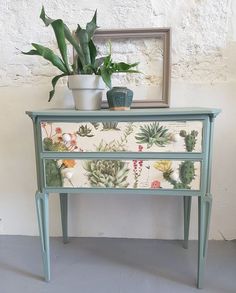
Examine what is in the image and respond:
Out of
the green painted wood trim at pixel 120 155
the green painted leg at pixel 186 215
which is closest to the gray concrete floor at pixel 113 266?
the green painted leg at pixel 186 215

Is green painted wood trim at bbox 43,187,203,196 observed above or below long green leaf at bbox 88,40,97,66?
below

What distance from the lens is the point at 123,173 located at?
1114 millimetres

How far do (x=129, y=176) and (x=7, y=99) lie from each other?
870 mm

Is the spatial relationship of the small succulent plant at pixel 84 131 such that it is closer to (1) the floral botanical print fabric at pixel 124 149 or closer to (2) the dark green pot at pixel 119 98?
(1) the floral botanical print fabric at pixel 124 149

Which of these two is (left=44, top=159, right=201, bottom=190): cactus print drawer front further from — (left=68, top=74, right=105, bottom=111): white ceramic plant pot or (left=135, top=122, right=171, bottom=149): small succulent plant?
(left=68, top=74, right=105, bottom=111): white ceramic plant pot

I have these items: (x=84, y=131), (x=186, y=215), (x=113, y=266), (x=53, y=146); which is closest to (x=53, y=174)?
(x=53, y=146)

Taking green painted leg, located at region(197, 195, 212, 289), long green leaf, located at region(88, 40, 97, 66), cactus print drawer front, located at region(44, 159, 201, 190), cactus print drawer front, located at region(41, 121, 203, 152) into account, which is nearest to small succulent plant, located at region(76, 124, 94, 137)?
cactus print drawer front, located at region(41, 121, 203, 152)

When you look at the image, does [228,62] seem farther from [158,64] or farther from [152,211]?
[152,211]

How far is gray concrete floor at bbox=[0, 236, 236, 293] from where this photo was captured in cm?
120

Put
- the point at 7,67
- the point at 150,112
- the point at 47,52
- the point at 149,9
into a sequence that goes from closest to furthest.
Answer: the point at 150,112
the point at 47,52
the point at 149,9
the point at 7,67

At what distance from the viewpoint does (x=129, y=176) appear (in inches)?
43.8


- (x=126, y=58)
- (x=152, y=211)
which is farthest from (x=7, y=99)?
(x=152, y=211)

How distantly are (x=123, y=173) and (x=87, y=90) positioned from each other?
392 mm

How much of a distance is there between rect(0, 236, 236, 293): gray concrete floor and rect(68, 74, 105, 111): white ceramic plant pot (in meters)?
0.76
